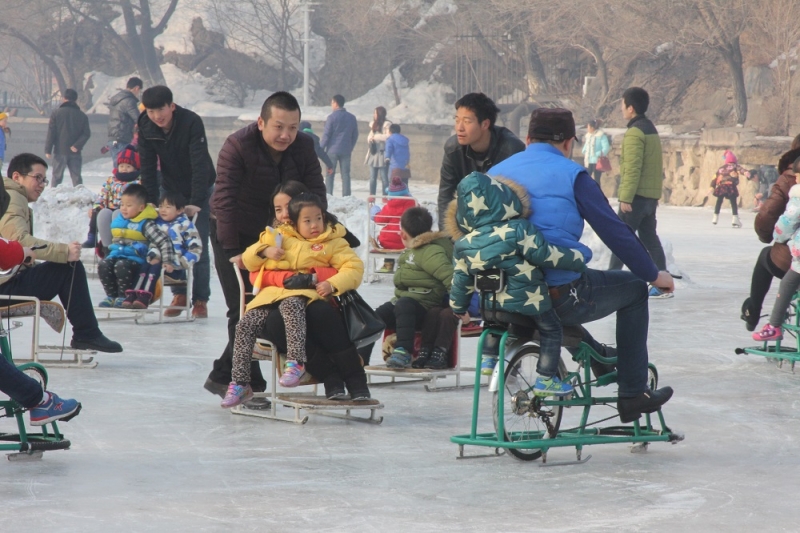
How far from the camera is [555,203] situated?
4797 mm

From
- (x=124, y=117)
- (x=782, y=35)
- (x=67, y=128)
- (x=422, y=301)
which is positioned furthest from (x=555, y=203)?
(x=782, y=35)

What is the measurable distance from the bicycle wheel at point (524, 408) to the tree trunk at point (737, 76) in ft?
93.8

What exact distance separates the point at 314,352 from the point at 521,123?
1155 inches

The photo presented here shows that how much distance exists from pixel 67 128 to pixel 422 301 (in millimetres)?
15803

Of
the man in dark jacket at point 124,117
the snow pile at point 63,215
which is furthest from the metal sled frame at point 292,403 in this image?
the man in dark jacket at point 124,117

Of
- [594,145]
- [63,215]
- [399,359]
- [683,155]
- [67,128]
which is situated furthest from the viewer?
[683,155]

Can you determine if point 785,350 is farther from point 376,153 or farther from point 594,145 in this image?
point 594,145

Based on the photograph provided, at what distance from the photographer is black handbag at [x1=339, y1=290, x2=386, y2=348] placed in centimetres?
575

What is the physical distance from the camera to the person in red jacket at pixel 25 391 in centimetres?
468

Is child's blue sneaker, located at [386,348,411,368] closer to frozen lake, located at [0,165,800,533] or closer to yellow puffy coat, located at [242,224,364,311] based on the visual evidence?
frozen lake, located at [0,165,800,533]

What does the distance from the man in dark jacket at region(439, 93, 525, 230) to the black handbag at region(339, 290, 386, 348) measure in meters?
0.62

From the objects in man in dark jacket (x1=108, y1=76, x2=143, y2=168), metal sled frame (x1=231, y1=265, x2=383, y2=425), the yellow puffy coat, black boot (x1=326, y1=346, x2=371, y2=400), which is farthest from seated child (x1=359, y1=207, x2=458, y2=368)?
man in dark jacket (x1=108, y1=76, x2=143, y2=168)

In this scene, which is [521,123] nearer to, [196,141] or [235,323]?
[196,141]

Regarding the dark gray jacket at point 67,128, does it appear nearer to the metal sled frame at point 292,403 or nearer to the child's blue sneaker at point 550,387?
the metal sled frame at point 292,403
